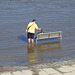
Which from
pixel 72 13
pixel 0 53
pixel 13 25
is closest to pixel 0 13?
pixel 13 25

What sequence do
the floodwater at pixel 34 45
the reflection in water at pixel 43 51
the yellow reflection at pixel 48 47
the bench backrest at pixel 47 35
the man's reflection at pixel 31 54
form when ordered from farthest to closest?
the bench backrest at pixel 47 35 < the yellow reflection at pixel 48 47 < the floodwater at pixel 34 45 < the reflection in water at pixel 43 51 < the man's reflection at pixel 31 54

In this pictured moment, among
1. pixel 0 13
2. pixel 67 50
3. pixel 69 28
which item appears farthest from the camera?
pixel 0 13

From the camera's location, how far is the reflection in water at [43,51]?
1372cm

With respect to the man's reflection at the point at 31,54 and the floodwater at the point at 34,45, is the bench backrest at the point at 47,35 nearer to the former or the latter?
the floodwater at the point at 34,45

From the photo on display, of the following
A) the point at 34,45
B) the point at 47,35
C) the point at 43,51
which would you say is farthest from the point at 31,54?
the point at 47,35

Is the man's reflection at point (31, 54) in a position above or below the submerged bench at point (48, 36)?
below

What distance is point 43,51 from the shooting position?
1527cm

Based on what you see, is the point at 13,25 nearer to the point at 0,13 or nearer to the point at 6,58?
the point at 0,13

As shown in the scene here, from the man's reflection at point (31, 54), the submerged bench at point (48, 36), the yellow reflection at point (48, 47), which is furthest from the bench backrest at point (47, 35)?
the man's reflection at point (31, 54)

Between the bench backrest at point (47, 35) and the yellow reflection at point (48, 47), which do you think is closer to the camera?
the yellow reflection at point (48, 47)

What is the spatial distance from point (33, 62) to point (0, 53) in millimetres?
2614

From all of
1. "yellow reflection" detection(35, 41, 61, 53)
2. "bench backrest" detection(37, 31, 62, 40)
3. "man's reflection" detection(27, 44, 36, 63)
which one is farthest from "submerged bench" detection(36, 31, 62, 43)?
"man's reflection" detection(27, 44, 36, 63)

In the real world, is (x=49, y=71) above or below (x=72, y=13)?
below

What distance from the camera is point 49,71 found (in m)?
11.0
